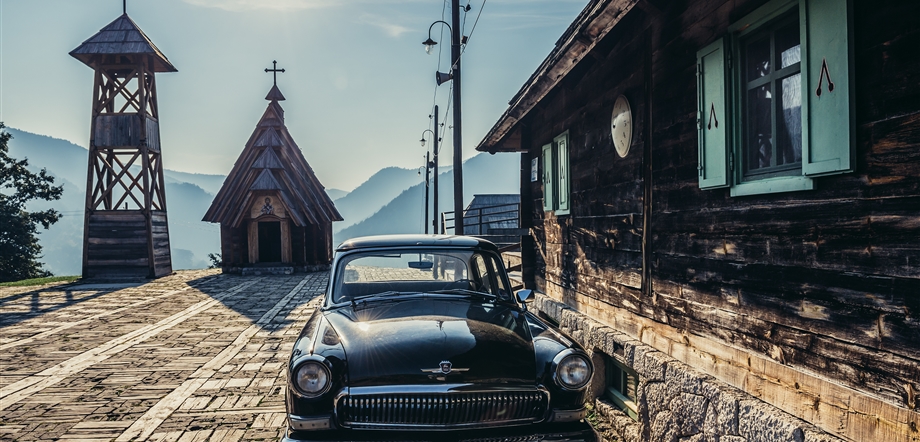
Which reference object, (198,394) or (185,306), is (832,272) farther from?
(185,306)

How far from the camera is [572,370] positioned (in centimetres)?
368

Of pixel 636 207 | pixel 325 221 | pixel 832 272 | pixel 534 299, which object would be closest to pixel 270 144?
pixel 325 221

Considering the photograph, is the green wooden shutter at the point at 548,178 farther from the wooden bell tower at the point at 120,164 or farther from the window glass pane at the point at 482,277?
the wooden bell tower at the point at 120,164

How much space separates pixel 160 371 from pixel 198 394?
1.37 metres

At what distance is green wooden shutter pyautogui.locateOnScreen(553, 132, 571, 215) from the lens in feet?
25.1

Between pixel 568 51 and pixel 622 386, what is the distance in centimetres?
319

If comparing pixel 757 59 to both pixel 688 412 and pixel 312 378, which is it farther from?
pixel 312 378

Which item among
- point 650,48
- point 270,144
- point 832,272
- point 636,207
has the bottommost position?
point 832,272

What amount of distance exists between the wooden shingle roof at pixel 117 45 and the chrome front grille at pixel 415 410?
71.0ft

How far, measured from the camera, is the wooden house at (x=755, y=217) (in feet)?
8.99

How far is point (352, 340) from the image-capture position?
3.84 m

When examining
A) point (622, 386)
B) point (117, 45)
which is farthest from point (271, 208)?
point (622, 386)

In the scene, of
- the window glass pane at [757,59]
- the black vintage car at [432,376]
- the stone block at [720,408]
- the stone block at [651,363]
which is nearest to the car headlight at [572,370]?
the black vintage car at [432,376]

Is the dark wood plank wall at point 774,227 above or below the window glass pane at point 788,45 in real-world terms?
below
